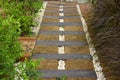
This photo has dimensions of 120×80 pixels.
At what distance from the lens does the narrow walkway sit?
19.2 ft

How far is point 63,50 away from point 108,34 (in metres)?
1.10

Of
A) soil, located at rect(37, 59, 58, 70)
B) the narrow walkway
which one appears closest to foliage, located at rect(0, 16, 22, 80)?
the narrow walkway

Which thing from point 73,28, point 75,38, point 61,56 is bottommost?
point 73,28

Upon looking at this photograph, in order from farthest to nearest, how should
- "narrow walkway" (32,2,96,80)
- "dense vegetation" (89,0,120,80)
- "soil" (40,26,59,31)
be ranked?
1. "soil" (40,26,59,31)
2. "narrow walkway" (32,2,96,80)
3. "dense vegetation" (89,0,120,80)

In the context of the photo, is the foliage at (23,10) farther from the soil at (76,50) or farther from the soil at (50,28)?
the soil at (76,50)

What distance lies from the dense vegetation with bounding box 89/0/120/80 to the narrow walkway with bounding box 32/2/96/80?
0.27 m

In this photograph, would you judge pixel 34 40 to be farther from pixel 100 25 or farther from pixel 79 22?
pixel 79 22

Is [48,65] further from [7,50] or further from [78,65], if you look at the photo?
[7,50]

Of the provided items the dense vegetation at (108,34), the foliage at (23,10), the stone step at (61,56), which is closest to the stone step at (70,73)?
the dense vegetation at (108,34)

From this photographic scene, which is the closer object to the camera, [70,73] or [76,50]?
[70,73]

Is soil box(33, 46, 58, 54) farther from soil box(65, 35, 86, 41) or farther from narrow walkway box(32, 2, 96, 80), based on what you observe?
soil box(65, 35, 86, 41)

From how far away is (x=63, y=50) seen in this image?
284 inches

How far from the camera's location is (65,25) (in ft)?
30.9

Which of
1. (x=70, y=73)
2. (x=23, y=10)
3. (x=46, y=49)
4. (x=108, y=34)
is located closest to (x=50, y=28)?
(x=23, y=10)
